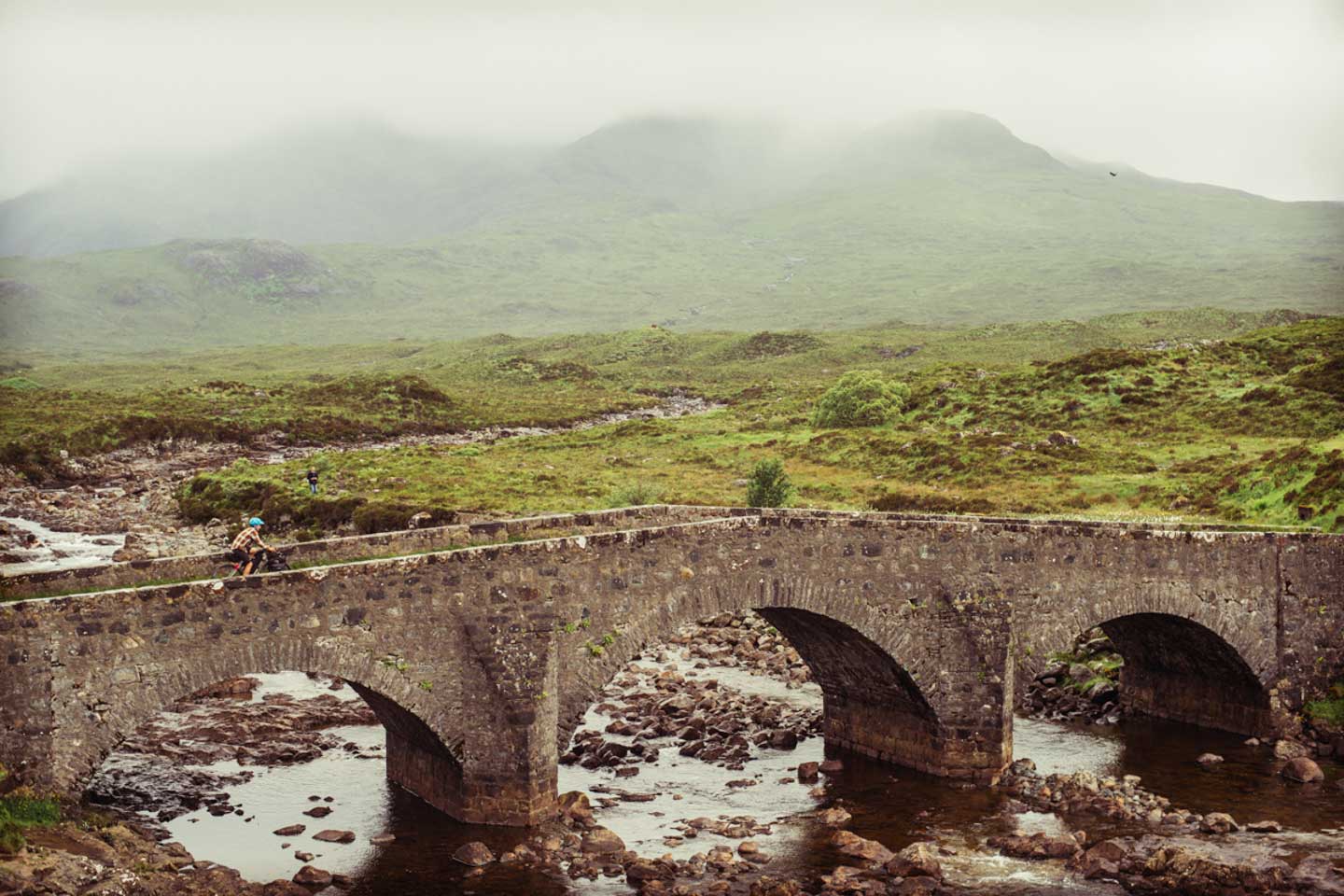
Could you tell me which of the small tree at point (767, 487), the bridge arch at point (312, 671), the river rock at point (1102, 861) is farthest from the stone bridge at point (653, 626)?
the small tree at point (767, 487)

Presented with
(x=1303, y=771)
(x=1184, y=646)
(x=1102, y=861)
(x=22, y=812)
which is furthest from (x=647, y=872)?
(x=1184, y=646)

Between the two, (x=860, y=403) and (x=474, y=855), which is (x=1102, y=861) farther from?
(x=860, y=403)

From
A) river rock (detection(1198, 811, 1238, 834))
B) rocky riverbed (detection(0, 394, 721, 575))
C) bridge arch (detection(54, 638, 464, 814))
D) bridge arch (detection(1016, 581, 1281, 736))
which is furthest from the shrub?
river rock (detection(1198, 811, 1238, 834))

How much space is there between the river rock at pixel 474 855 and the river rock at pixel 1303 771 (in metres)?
17.4

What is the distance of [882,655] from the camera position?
28.2 meters

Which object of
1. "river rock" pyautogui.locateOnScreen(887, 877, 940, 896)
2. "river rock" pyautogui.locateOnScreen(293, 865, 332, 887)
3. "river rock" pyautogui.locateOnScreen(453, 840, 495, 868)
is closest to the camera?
"river rock" pyautogui.locateOnScreen(293, 865, 332, 887)

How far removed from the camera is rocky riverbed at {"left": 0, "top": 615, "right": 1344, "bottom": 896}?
22.8 meters

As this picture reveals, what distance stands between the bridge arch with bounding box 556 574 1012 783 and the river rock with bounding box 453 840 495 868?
2.64 m

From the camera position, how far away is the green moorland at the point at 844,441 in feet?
168

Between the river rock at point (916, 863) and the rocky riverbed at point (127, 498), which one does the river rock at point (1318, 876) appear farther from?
the rocky riverbed at point (127, 498)

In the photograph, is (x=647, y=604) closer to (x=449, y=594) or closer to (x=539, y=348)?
(x=449, y=594)

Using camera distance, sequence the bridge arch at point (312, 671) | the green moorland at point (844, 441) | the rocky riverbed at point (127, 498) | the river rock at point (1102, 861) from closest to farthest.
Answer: the bridge arch at point (312, 671) < the river rock at point (1102, 861) < the rocky riverbed at point (127, 498) < the green moorland at point (844, 441)

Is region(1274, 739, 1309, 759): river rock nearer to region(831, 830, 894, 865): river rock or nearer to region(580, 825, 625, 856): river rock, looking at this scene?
region(831, 830, 894, 865): river rock

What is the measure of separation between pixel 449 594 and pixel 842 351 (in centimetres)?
12685
